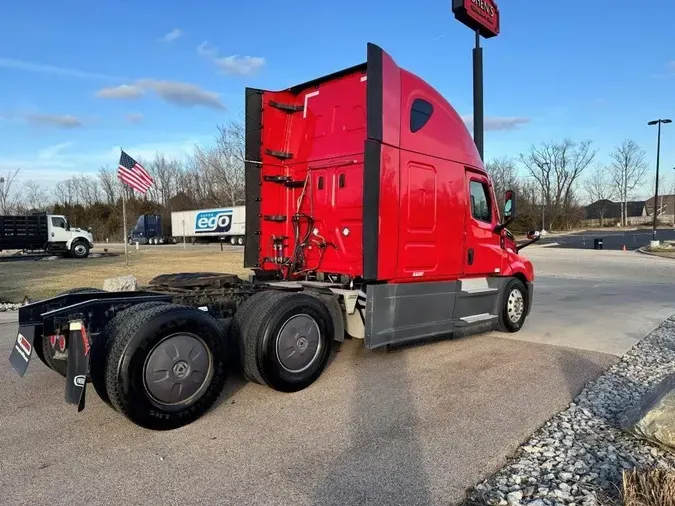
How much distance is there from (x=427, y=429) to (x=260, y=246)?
3.77 metres

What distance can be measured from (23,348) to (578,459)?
15.3ft

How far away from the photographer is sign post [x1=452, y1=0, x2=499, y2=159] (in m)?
12.9

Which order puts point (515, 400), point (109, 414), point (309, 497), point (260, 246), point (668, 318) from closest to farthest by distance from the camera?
point (309, 497) < point (109, 414) < point (515, 400) < point (260, 246) < point (668, 318)

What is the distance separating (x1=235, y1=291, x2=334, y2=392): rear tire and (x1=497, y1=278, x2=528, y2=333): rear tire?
373 centimetres

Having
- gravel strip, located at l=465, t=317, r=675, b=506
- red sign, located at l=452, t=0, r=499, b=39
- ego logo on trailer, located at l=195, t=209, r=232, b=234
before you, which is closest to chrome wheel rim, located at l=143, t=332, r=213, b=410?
gravel strip, located at l=465, t=317, r=675, b=506

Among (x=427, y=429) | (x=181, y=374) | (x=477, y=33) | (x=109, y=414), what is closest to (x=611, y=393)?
(x=427, y=429)

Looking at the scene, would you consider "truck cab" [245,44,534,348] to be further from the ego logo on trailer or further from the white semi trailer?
the ego logo on trailer

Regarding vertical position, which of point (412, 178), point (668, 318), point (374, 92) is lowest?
point (668, 318)

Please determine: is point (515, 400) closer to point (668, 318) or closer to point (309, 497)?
point (309, 497)

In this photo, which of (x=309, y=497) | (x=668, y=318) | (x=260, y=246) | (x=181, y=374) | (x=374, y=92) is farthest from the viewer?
(x=668, y=318)

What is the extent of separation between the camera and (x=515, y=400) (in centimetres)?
511

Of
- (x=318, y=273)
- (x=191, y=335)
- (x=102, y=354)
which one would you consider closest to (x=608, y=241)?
(x=318, y=273)

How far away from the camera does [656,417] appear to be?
4.02m

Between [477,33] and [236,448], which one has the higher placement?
[477,33]
